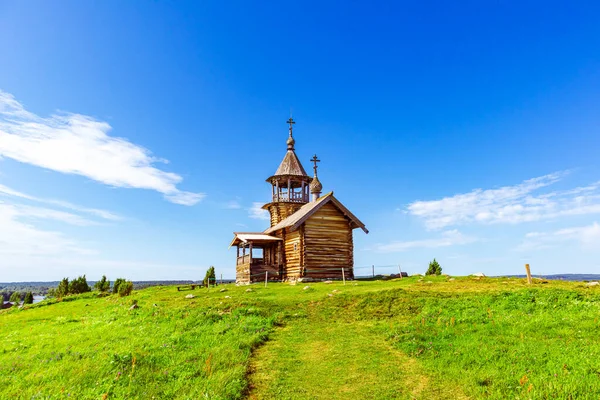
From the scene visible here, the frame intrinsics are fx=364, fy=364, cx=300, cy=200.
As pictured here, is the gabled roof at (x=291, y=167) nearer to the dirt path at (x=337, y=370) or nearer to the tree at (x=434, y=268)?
the tree at (x=434, y=268)

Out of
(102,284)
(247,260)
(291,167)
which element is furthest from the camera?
(102,284)

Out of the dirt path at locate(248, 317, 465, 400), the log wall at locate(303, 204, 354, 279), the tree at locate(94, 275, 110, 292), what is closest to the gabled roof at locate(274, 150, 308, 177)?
the log wall at locate(303, 204, 354, 279)

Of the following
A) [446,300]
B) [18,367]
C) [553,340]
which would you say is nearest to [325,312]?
[446,300]

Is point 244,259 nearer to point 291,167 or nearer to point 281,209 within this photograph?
point 281,209

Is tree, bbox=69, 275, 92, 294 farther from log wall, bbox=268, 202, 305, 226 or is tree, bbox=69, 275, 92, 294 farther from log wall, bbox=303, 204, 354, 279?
log wall, bbox=303, 204, 354, 279

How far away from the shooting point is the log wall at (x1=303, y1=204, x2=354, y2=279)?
32938 millimetres

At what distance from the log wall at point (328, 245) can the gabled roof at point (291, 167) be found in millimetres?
13063

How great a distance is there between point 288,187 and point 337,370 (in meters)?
36.9

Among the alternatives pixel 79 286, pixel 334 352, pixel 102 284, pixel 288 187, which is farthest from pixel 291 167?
pixel 334 352

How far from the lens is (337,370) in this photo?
33.6ft

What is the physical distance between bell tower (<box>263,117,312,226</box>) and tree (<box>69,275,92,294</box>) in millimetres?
27262

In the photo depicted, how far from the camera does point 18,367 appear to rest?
34.8 feet

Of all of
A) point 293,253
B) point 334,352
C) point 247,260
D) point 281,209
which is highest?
point 281,209

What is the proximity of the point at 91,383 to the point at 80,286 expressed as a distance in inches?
1894
